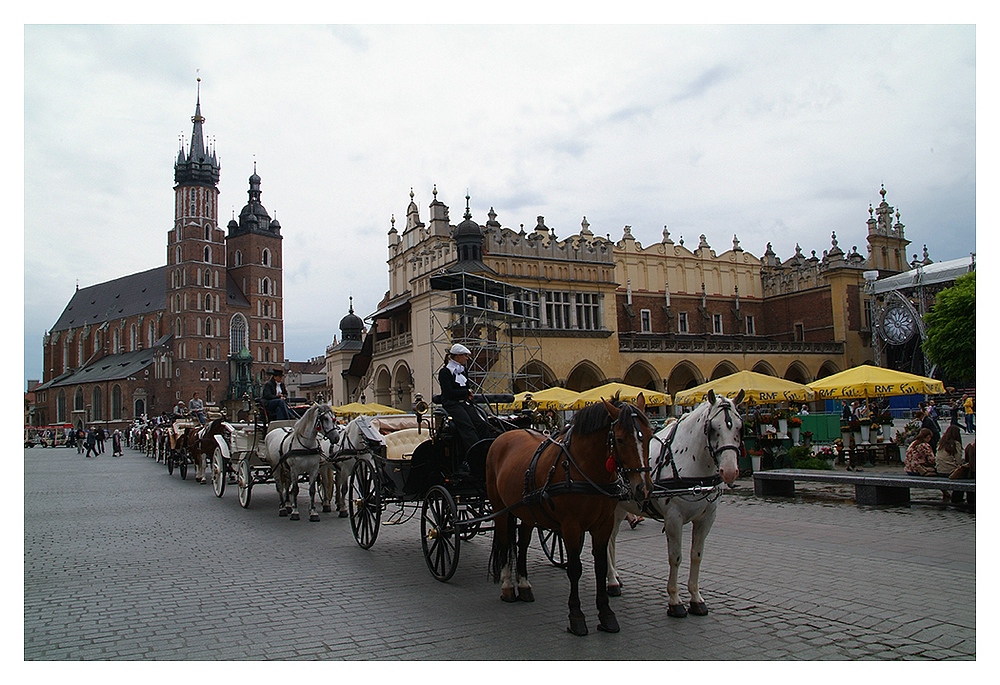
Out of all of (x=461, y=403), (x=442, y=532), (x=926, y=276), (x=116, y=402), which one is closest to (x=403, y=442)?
(x=461, y=403)

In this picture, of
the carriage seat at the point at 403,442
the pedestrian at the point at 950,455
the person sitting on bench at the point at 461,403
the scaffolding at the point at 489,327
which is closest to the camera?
the person sitting on bench at the point at 461,403

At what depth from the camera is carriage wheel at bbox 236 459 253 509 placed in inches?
541

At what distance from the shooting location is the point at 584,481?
5656mm

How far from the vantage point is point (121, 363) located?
97.5 meters

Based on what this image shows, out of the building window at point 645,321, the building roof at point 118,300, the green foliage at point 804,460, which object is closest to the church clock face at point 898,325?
the building window at point 645,321

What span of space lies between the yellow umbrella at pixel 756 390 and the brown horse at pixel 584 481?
43.4 ft

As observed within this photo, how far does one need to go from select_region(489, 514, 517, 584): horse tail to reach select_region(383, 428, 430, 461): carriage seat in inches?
103

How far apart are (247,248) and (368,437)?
10395cm

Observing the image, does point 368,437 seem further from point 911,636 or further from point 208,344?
point 208,344

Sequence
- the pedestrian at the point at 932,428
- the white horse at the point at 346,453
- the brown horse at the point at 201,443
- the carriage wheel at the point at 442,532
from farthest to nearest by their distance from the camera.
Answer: the brown horse at the point at 201,443 → the pedestrian at the point at 932,428 → the white horse at the point at 346,453 → the carriage wheel at the point at 442,532

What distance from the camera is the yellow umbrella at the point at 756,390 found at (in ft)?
62.0

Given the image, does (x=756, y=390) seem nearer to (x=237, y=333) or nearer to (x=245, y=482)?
(x=245, y=482)

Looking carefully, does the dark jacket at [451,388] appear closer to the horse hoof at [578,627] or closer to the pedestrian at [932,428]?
the horse hoof at [578,627]

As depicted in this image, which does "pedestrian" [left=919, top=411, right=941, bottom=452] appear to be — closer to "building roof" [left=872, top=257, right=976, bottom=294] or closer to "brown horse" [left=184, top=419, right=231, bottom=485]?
"brown horse" [left=184, top=419, right=231, bottom=485]
